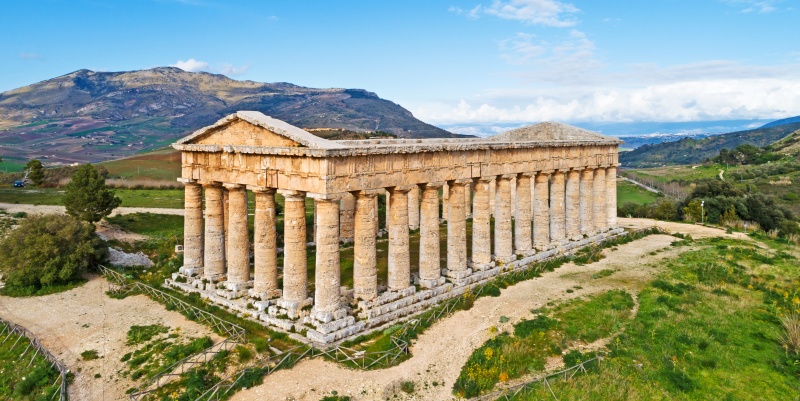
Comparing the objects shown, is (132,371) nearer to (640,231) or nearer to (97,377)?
(97,377)

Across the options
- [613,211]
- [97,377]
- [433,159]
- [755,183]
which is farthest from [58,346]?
[755,183]

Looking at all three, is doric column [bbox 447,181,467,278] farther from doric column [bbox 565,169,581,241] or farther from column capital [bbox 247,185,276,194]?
doric column [bbox 565,169,581,241]

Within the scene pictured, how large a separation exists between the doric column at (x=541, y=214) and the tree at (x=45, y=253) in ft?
83.8

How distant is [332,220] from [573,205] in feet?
66.4

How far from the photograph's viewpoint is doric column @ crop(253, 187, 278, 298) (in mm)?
20203

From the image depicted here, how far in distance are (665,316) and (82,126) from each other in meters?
195

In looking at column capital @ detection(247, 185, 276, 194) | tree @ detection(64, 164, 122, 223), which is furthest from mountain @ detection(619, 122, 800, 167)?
column capital @ detection(247, 185, 276, 194)

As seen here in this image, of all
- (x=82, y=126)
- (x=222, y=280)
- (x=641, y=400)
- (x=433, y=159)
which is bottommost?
(x=641, y=400)

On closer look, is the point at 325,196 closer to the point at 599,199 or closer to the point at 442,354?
the point at 442,354

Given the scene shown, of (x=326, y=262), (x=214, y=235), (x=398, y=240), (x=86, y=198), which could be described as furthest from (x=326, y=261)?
(x=86, y=198)

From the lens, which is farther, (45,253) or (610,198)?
(610,198)

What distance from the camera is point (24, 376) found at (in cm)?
1591

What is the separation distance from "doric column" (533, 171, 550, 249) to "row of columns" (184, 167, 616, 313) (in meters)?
0.06

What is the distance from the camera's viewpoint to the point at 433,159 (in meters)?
22.2
